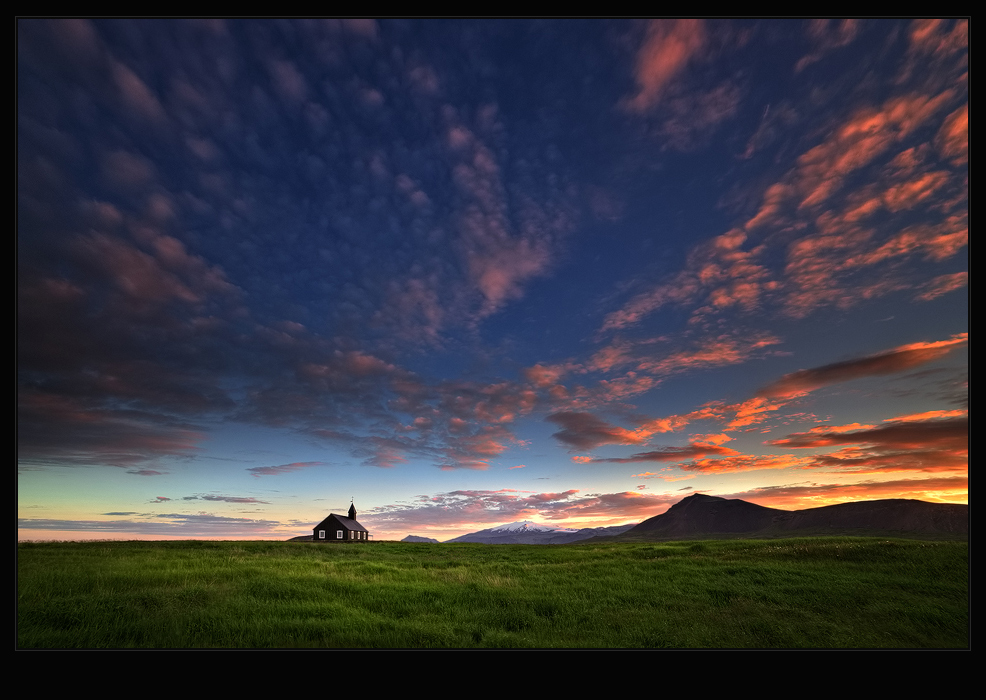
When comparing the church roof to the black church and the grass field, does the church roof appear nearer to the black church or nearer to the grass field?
the black church

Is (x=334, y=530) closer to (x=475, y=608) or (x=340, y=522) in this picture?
(x=340, y=522)

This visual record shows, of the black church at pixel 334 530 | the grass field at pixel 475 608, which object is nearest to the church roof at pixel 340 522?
the black church at pixel 334 530

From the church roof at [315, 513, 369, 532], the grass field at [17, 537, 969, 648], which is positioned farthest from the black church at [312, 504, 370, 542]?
the grass field at [17, 537, 969, 648]

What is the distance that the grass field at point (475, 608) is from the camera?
10562mm

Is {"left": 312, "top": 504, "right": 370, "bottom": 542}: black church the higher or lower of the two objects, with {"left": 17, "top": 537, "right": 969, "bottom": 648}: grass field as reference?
lower

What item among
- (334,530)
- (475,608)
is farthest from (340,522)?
(475,608)

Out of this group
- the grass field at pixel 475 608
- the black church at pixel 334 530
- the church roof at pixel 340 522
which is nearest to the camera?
the grass field at pixel 475 608

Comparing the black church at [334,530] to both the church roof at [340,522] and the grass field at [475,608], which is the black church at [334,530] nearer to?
the church roof at [340,522]

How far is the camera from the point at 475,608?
14.2 meters

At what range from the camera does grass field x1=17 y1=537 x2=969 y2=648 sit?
1056 centimetres

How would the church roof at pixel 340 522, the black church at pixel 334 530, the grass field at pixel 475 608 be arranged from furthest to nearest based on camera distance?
the church roof at pixel 340 522 < the black church at pixel 334 530 < the grass field at pixel 475 608

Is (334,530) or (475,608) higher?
(475,608)
